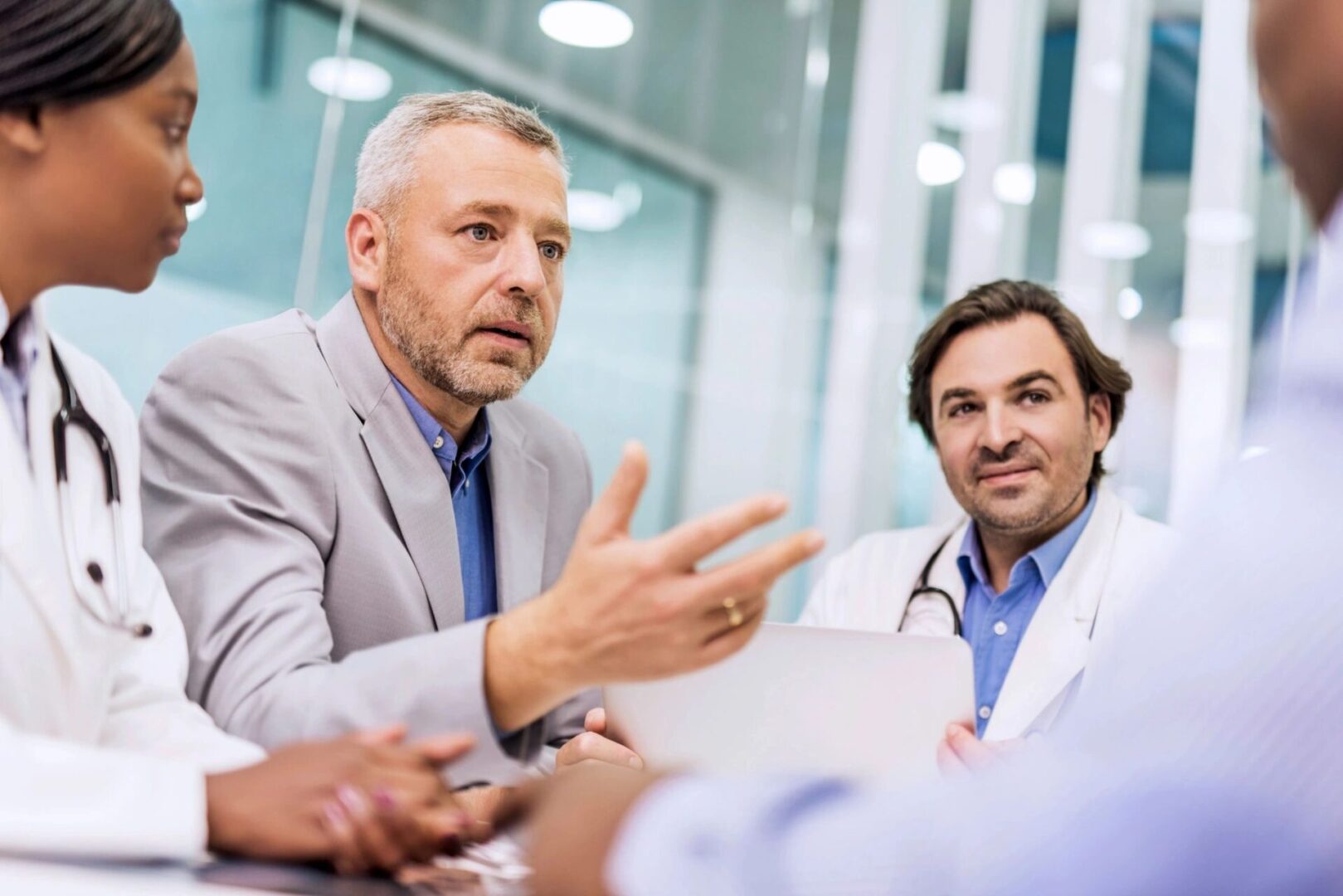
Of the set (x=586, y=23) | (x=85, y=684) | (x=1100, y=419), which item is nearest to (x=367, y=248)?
(x=85, y=684)

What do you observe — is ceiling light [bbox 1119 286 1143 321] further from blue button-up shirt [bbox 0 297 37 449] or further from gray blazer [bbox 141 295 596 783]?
blue button-up shirt [bbox 0 297 37 449]

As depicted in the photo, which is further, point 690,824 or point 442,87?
point 442,87

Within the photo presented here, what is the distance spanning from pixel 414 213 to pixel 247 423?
19.6 inches

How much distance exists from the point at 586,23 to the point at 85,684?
352 centimetres

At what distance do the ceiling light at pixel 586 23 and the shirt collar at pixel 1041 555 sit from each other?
2.41m

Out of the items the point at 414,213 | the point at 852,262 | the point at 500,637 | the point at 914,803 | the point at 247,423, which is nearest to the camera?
the point at 914,803

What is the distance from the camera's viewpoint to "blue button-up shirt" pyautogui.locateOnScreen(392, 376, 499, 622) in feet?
5.98

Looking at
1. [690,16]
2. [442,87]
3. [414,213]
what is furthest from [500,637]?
[690,16]

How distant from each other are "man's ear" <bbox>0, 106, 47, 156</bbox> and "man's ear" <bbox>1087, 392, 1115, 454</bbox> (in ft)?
6.91

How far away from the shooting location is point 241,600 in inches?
53.9

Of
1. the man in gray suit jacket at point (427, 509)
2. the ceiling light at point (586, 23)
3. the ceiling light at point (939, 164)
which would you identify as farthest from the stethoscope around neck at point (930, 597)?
the ceiling light at point (586, 23)

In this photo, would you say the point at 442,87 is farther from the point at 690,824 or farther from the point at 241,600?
the point at 690,824

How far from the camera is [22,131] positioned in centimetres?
108

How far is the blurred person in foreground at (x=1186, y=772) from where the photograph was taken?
47cm
